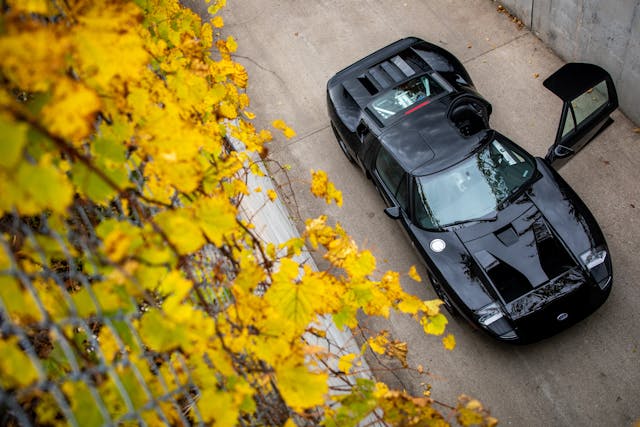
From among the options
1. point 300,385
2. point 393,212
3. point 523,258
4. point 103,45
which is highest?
point 103,45

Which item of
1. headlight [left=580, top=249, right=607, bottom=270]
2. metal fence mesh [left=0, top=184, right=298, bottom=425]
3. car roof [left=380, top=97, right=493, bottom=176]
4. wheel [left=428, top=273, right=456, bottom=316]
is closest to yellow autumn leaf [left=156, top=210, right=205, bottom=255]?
metal fence mesh [left=0, top=184, right=298, bottom=425]

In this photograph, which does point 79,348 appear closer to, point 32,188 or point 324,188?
point 32,188

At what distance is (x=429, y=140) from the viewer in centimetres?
548

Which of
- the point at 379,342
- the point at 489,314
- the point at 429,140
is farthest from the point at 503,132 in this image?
the point at 379,342

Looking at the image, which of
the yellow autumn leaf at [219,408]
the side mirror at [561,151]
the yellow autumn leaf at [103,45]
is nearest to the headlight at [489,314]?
the side mirror at [561,151]

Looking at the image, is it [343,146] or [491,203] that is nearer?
[491,203]

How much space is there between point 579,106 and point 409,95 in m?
1.76

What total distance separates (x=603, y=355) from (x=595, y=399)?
1.49ft

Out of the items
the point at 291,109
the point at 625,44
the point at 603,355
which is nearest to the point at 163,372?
the point at 603,355

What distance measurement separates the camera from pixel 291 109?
781cm

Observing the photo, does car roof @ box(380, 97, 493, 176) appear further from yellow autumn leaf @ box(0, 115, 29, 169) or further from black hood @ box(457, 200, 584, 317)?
yellow autumn leaf @ box(0, 115, 29, 169)

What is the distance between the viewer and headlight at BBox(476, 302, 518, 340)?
16.1ft

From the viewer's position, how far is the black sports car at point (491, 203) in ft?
16.1

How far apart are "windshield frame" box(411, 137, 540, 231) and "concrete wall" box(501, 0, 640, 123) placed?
200 centimetres
